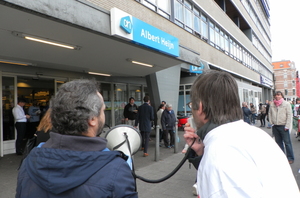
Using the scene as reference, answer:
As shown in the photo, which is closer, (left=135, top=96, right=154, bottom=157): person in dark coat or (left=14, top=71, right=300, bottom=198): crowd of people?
(left=14, top=71, right=300, bottom=198): crowd of people

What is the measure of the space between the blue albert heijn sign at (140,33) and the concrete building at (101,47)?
3 cm

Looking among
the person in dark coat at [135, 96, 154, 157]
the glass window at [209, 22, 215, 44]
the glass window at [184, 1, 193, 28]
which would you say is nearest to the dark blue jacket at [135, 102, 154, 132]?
the person in dark coat at [135, 96, 154, 157]

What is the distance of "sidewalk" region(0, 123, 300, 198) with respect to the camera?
14.1 feet

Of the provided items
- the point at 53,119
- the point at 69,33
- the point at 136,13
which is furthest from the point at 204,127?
the point at 136,13

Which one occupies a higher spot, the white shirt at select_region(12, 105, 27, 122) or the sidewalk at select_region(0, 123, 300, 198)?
the white shirt at select_region(12, 105, 27, 122)

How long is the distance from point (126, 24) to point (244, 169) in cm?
537

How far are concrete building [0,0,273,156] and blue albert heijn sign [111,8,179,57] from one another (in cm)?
3

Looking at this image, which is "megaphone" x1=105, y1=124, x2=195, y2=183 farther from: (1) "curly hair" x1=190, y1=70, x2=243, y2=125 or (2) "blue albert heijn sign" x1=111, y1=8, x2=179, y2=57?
(2) "blue albert heijn sign" x1=111, y1=8, x2=179, y2=57

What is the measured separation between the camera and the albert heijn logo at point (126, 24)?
18.0ft

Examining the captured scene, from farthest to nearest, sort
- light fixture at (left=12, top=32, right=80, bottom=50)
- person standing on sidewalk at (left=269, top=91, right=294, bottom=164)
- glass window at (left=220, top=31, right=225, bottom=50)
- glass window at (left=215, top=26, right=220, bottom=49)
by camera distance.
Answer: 1. glass window at (left=220, top=31, right=225, bottom=50)
2. glass window at (left=215, top=26, right=220, bottom=49)
3. person standing on sidewalk at (left=269, top=91, right=294, bottom=164)
4. light fixture at (left=12, top=32, right=80, bottom=50)

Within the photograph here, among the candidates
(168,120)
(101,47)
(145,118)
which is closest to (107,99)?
(168,120)

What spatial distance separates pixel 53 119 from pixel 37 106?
27.4ft

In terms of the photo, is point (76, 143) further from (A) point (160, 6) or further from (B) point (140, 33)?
(A) point (160, 6)

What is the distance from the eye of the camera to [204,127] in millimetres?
1296
